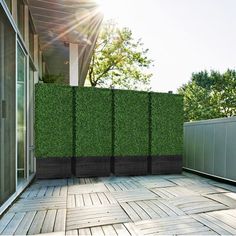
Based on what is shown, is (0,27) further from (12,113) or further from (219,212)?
(219,212)

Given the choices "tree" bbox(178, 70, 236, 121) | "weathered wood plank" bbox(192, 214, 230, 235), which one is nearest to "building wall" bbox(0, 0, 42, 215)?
"weathered wood plank" bbox(192, 214, 230, 235)

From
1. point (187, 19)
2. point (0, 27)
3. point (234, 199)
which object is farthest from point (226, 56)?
point (0, 27)

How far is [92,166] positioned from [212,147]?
2609 mm

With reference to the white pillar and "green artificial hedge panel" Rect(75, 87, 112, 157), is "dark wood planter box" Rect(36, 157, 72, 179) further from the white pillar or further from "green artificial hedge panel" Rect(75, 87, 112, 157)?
the white pillar

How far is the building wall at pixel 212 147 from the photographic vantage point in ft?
15.3

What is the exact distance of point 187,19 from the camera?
8.92 metres

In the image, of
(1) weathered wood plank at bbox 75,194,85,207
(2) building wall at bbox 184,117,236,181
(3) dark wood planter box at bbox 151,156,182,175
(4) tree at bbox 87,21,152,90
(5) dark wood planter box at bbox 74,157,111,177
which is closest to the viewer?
(1) weathered wood plank at bbox 75,194,85,207

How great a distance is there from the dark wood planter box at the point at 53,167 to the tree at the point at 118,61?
38.4 feet

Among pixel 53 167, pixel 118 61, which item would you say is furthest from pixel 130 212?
pixel 118 61

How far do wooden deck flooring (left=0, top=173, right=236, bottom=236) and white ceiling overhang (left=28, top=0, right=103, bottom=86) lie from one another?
130 inches

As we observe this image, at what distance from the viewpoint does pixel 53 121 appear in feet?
→ 16.4

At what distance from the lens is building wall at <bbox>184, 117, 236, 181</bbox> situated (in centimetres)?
466

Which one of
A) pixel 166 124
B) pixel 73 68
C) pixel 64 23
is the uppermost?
pixel 64 23

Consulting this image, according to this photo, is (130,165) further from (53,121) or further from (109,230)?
(109,230)
